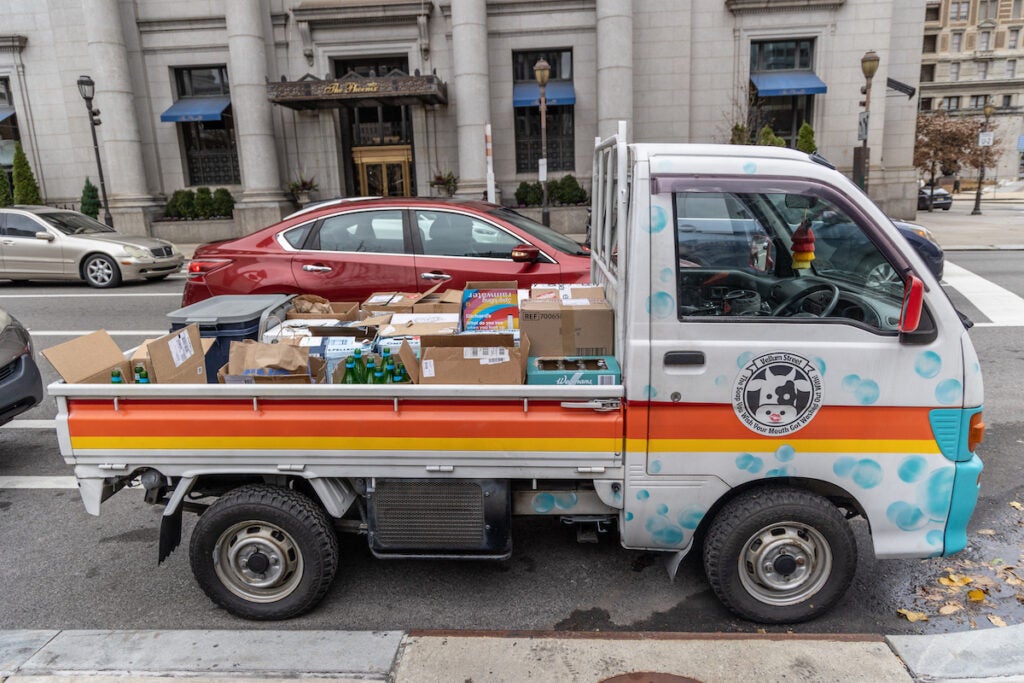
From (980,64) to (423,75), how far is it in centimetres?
8793

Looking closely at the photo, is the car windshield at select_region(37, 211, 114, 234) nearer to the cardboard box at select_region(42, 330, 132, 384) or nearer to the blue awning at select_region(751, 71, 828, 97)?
the cardboard box at select_region(42, 330, 132, 384)

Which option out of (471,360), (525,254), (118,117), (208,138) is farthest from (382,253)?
(208,138)

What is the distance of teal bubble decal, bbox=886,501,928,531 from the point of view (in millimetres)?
3289

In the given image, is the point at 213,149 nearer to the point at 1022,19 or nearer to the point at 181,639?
the point at 181,639

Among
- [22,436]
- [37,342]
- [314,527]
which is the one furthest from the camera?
[37,342]

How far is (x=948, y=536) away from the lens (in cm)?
333

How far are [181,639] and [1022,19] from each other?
11018 centimetres

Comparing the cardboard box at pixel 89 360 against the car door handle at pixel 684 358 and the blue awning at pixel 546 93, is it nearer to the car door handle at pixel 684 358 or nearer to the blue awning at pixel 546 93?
the car door handle at pixel 684 358

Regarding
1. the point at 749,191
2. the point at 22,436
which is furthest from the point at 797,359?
the point at 22,436

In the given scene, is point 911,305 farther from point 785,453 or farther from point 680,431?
point 680,431

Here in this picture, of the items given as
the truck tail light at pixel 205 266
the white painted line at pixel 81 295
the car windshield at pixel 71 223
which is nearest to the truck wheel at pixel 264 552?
the truck tail light at pixel 205 266

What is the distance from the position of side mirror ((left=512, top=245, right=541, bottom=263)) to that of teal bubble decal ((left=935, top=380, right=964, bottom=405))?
3.82m

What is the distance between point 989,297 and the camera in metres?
11.0

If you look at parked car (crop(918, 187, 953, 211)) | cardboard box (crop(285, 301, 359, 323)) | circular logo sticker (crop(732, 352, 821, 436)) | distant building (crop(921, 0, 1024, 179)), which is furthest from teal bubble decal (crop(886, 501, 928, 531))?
distant building (crop(921, 0, 1024, 179))
